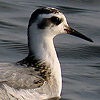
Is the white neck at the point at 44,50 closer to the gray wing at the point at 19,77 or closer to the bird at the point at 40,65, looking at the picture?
the bird at the point at 40,65

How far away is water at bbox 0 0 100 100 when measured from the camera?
1131 cm

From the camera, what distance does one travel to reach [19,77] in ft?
31.7

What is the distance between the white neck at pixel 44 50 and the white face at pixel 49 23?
11 cm

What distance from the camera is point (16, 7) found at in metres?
17.0

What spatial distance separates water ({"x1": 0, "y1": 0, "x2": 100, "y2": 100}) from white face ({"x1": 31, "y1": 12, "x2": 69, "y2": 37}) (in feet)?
4.94

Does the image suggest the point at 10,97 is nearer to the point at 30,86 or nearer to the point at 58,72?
the point at 30,86

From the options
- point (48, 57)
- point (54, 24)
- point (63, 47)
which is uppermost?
point (54, 24)

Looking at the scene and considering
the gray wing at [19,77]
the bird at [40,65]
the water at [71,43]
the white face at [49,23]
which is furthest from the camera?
the water at [71,43]

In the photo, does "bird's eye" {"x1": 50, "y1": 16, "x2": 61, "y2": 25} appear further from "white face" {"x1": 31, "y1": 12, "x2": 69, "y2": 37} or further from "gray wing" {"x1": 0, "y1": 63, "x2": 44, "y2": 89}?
"gray wing" {"x1": 0, "y1": 63, "x2": 44, "y2": 89}

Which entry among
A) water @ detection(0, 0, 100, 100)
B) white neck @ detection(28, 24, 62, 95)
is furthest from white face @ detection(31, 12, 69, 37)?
water @ detection(0, 0, 100, 100)

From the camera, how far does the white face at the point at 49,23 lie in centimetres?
1005

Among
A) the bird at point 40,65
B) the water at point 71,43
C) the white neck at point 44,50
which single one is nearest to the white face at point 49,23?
the bird at point 40,65

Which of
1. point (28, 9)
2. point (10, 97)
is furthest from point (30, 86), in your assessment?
point (28, 9)

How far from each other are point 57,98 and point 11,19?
6.01 meters
